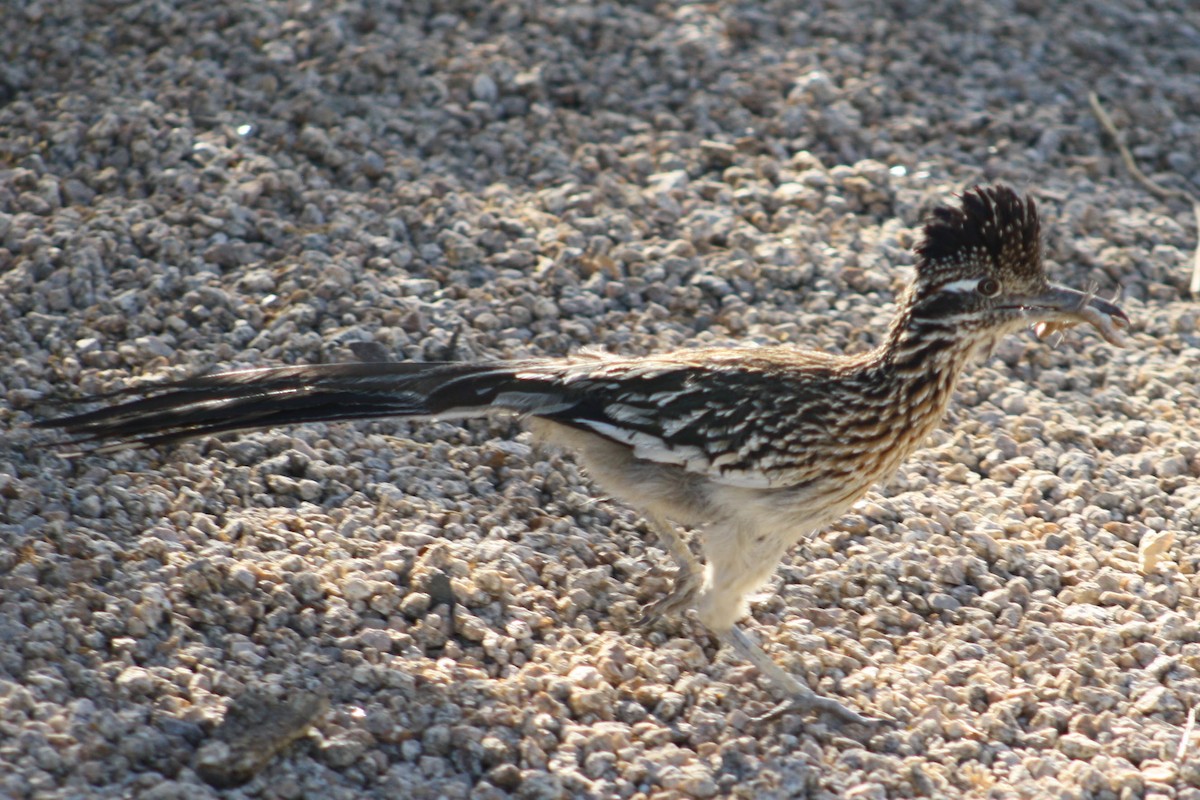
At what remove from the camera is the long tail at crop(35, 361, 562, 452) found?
4730mm

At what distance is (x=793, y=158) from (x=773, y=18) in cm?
142

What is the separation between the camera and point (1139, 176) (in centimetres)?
775

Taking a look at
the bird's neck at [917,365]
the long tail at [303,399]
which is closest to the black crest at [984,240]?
the bird's neck at [917,365]

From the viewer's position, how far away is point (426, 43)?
7910mm

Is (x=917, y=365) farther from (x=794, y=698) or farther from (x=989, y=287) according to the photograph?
(x=794, y=698)

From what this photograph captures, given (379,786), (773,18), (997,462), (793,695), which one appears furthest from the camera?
(773,18)

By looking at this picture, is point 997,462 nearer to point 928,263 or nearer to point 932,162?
point 928,263

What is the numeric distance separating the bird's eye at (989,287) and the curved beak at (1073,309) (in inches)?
3.9

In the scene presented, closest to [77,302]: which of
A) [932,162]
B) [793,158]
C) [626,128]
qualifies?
[626,128]

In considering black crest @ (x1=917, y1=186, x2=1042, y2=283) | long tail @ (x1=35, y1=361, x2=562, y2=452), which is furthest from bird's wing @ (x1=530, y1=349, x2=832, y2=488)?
black crest @ (x1=917, y1=186, x2=1042, y2=283)

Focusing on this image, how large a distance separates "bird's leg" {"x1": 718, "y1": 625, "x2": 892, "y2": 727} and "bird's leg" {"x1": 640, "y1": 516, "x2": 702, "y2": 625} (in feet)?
1.15

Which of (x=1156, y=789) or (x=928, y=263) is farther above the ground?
(x=928, y=263)

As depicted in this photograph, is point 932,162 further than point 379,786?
Yes

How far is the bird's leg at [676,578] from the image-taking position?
16.9ft
